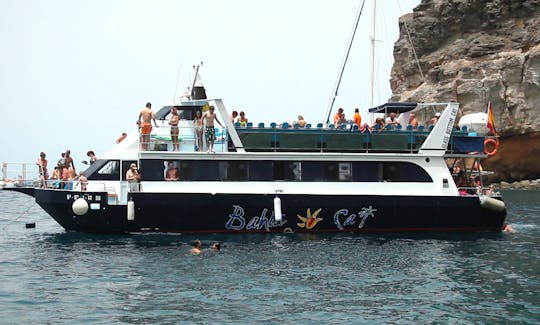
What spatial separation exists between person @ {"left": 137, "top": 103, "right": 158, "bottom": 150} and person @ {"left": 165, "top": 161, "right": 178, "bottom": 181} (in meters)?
1.05

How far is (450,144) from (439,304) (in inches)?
444

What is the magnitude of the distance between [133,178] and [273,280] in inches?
327

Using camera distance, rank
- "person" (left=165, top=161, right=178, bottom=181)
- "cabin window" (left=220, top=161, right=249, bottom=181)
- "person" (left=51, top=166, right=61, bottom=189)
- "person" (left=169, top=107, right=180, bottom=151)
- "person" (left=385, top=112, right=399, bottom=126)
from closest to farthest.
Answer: "person" (left=165, top=161, right=178, bottom=181) → "cabin window" (left=220, top=161, right=249, bottom=181) → "person" (left=169, top=107, right=180, bottom=151) → "person" (left=51, top=166, right=61, bottom=189) → "person" (left=385, top=112, right=399, bottom=126)

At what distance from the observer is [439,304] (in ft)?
47.0

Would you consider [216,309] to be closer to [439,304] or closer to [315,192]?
[439,304]

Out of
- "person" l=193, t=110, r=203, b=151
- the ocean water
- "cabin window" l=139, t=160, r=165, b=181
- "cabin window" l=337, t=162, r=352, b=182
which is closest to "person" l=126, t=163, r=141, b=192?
"cabin window" l=139, t=160, r=165, b=181

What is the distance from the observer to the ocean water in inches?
528

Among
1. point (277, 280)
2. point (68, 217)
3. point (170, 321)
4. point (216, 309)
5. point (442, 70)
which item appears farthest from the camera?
point (442, 70)

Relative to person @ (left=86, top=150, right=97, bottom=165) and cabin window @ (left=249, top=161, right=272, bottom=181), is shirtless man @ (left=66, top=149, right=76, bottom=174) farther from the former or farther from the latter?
cabin window @ (left=249, top=161, right=272, bottom=181)

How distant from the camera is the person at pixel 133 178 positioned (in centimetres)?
2258

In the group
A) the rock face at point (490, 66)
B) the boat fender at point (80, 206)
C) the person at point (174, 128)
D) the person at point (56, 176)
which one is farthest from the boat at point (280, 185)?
the rock face at point (490, 66)

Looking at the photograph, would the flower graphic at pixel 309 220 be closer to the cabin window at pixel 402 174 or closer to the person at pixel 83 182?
the cabin window at pixel 402 174

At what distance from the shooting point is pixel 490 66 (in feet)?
187

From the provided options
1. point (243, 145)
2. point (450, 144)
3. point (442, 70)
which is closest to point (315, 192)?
point (243, 145)
